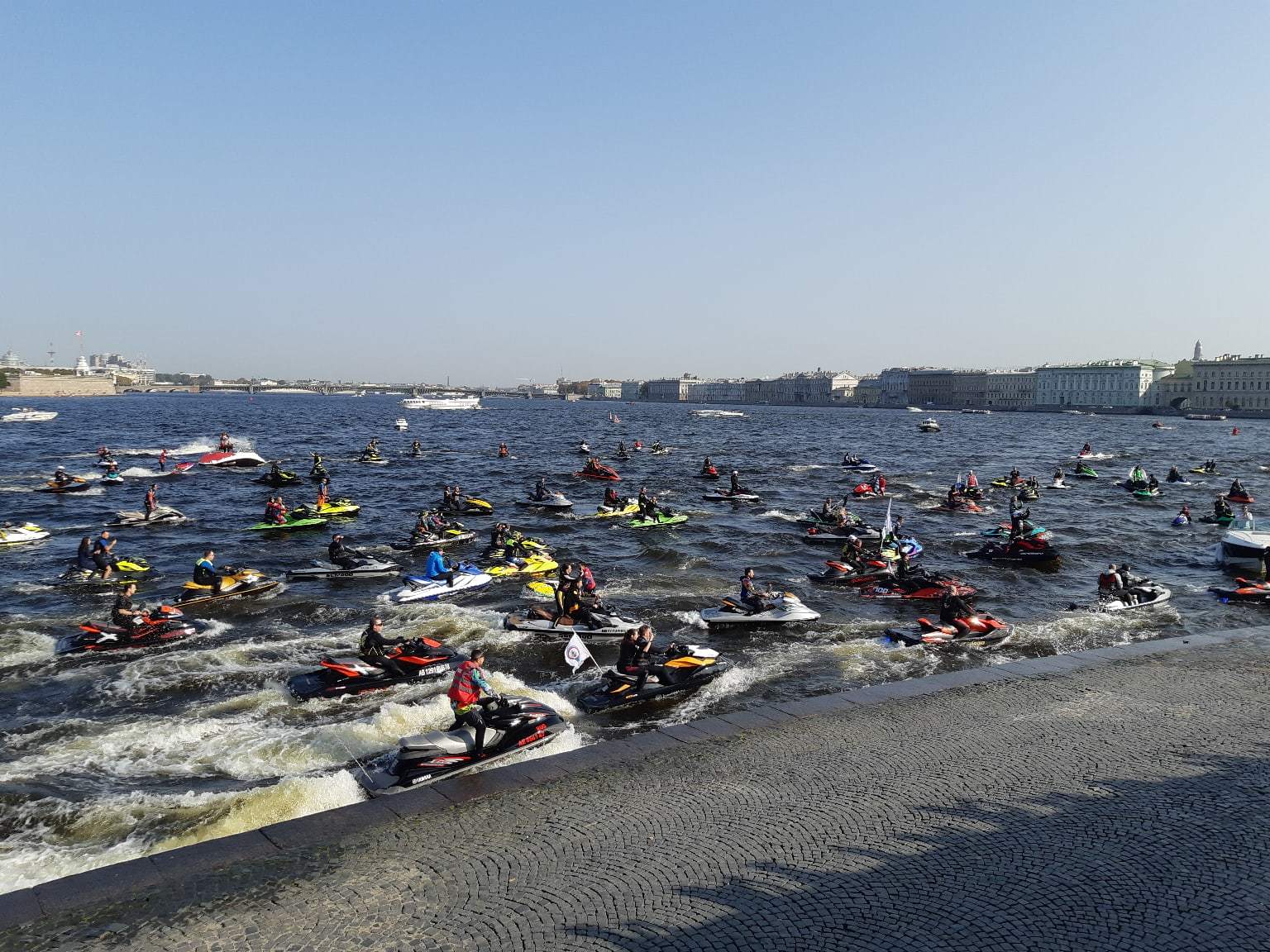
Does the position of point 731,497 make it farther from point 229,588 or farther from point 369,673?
point 369,673

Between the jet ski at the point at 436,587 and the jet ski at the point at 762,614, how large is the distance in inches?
310

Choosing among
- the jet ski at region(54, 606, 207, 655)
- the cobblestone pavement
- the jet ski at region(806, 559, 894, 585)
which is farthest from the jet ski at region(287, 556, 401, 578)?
the cobblestone pavement

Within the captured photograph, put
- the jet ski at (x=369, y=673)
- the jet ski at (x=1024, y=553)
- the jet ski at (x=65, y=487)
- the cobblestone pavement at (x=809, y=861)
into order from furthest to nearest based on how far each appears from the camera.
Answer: the jet ski at (x=65, y=487) → the jet ski at (x=1024, y=553) → the jet ski at (x=369, y=673) → the cobblestone pavement at (x=809, y=861)

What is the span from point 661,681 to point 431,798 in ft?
21.9

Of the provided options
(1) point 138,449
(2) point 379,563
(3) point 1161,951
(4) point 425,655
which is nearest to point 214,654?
(4) point 425,655

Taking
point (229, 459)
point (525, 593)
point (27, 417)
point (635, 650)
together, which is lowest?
point (525, 593)

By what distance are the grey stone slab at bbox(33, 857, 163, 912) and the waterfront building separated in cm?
21818

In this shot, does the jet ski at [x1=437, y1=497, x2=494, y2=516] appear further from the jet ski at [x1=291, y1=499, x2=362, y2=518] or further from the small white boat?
the small white boat

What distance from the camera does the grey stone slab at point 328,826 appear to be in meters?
10.6

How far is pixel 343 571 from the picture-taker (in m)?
29.5

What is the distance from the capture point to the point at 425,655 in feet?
62.0

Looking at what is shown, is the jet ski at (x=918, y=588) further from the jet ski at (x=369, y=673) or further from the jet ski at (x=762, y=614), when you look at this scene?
the jet ski at (x=369, y=673)

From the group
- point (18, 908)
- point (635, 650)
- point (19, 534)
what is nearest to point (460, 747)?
point (635, 650)

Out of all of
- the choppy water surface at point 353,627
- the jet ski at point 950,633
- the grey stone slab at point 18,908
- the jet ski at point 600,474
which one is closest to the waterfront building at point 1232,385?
the choppy water surface at point 353,627
